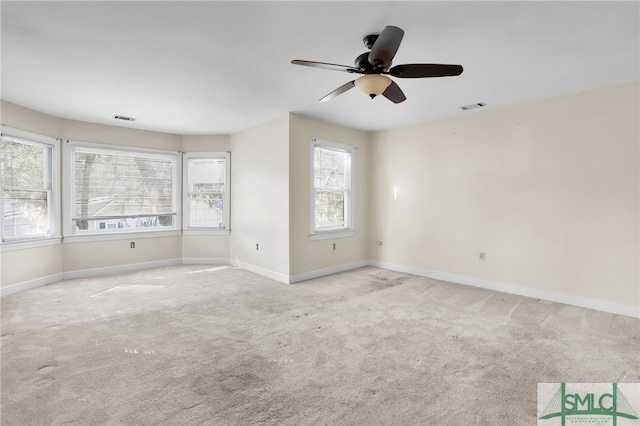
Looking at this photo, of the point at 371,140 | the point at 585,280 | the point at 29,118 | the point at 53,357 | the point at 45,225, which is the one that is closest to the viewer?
the point at 53,357

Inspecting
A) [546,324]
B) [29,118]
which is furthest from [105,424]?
[29,118]

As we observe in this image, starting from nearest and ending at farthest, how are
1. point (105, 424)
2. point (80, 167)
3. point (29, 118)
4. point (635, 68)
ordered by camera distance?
point (105, 424) < point (635, 68) < point (29, 118) < point (80, 167)

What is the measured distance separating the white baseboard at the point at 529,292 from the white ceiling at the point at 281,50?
2.44m

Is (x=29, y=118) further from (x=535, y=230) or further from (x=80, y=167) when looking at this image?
(x=535, y=230)

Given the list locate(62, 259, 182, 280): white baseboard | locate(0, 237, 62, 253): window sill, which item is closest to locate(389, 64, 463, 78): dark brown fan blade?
locate(0, 237, 62, 253): window sill

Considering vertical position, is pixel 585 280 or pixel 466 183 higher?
pixel 466 183

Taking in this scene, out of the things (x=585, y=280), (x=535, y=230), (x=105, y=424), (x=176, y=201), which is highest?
(x=176, y=201)

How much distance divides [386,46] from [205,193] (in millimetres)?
4792

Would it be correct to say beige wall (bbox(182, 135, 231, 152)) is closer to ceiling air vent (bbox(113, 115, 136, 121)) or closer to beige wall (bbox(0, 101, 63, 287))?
ceiling air vent (bbox(113, 115, 136, 121))

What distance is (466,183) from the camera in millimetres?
4684

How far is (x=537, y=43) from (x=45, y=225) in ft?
21.0

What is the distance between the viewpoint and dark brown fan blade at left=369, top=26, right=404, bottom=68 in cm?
200

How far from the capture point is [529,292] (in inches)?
161

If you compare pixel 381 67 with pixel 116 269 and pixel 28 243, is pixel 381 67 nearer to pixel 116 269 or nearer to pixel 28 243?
pixel 28 243
